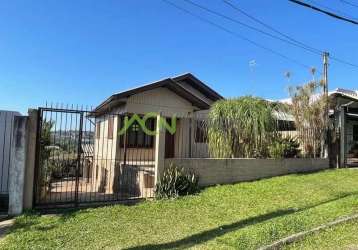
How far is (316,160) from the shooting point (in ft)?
50.1

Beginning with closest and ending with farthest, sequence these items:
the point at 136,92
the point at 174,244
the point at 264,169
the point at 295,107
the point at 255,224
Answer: the point at 174,244 < the point at 255,224 < the point at 264,169 < the point at 136,92 < the point at 295,107

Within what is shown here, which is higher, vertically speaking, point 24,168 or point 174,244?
point 24,168

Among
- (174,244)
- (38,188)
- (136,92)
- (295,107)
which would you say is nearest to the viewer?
(174,244)

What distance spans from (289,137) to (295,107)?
5.97 ft

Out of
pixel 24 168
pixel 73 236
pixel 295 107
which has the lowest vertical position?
pixel 73 236

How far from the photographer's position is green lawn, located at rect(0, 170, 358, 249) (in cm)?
631

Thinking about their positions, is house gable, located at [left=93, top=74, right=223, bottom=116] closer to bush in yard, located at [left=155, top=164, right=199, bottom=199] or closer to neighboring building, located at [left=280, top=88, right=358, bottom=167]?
bush in yard, located at [left=155, top=164, right=199, bottom=199]

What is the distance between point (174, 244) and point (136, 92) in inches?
367

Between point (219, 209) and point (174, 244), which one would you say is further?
point (219, 209)

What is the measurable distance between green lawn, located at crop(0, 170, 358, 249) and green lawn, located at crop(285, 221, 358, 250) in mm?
379

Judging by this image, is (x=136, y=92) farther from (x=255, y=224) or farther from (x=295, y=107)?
(x=255, y=224)

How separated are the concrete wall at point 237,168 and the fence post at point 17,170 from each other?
13.3ft

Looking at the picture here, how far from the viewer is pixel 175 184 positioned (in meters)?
10.1

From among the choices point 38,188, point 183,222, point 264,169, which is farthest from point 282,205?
point 38,188
